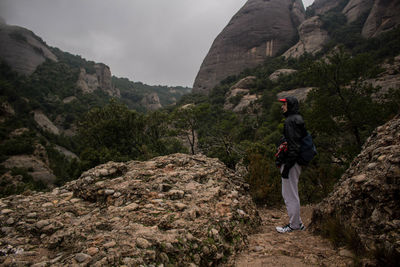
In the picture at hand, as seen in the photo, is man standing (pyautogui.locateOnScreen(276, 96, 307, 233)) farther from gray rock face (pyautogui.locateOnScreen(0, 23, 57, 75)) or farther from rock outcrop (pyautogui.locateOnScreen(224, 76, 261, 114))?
gray rock face (pyautogui.locateOnScreen(0, 23, 57, 75))

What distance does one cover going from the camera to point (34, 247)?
218cm

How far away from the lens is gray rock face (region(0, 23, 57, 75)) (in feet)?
188

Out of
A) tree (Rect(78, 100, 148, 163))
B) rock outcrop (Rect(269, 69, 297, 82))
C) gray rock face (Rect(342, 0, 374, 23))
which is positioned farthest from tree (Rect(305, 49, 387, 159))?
gray rock face (Rect(342, 0, 374, 23))

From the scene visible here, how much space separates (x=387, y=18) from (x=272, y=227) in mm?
53182

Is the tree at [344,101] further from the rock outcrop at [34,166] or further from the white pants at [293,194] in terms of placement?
the rock outcrop at [34,166]

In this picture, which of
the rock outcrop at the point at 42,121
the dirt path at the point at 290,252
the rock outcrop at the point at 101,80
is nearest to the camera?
the dirt path at the point at 290,252

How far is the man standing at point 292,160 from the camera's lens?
3.09m

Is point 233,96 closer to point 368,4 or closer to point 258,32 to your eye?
point 258,32

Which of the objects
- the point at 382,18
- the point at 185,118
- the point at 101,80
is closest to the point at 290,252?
the point at 185,118

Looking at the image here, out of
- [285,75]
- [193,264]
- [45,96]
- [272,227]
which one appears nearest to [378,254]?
[193,264]

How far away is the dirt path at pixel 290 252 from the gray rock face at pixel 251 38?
62685 millimetres

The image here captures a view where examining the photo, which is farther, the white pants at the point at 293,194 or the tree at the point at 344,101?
the tree at the point at 344,101

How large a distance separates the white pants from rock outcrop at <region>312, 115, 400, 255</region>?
425mm

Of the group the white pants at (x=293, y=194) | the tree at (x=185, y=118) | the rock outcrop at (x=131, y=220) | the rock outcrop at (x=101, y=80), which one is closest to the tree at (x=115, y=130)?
the tree at (x=185, y=118)
